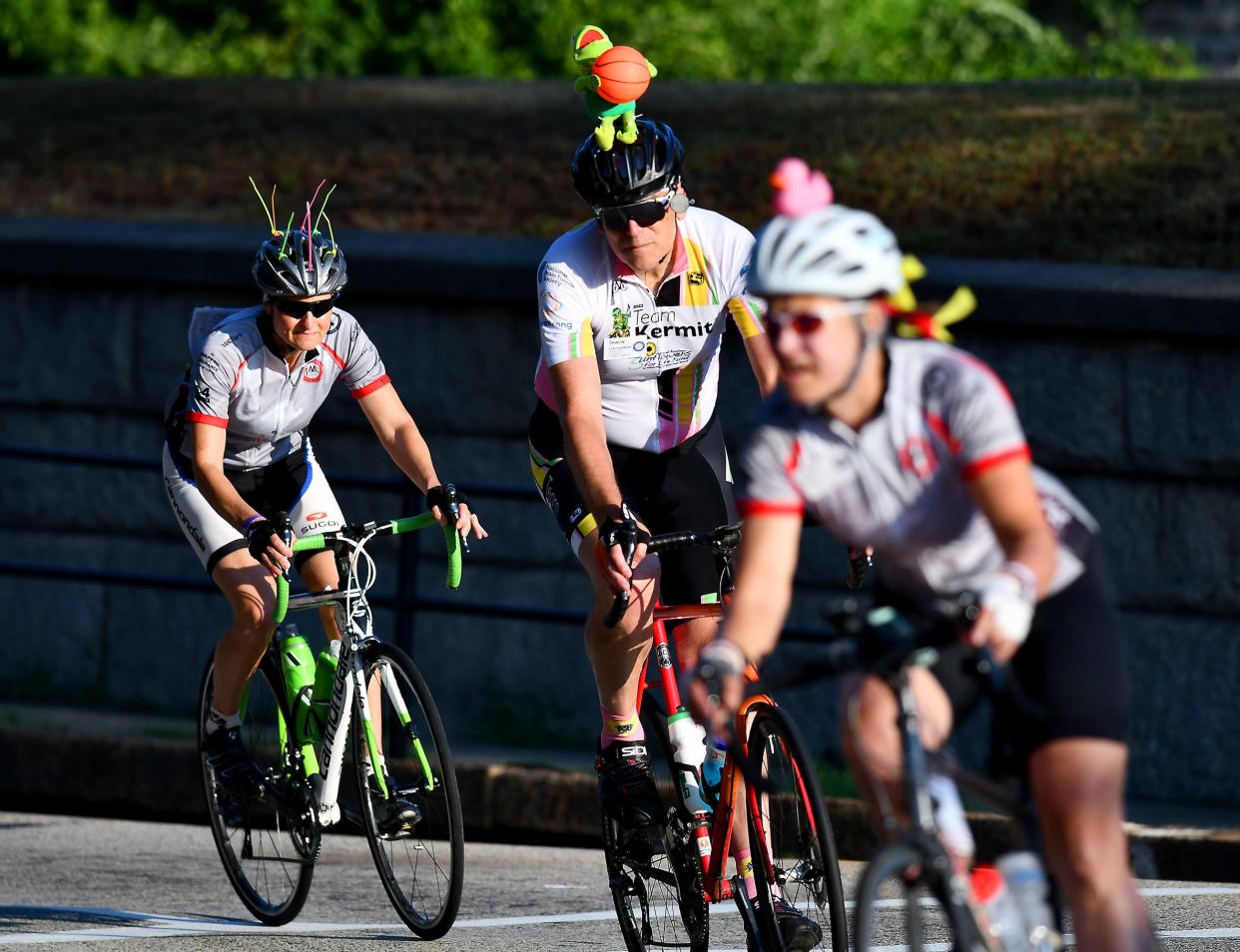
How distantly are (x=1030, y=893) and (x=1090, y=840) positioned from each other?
160 millimetres

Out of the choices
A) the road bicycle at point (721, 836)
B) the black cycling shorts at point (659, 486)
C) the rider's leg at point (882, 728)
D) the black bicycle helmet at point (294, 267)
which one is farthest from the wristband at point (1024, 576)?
the black bicycle helmet at point (294, 267)

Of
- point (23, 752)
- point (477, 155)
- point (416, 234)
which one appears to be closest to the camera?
point (23, 752)

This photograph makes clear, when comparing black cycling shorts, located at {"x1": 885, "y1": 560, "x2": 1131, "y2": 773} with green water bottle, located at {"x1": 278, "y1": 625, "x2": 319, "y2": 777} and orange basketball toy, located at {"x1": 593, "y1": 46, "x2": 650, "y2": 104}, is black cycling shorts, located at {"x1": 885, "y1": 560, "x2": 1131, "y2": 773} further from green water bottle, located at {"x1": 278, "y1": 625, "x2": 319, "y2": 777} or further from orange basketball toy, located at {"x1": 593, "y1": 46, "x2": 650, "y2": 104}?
green water bottle, located at {"x1": 278, "y1": 625, "x2": 319, "y2": 777}

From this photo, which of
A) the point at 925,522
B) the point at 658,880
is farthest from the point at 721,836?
the point at 925,522

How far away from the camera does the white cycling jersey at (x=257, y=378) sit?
722cm

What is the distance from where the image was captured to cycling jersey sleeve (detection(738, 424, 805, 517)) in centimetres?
435

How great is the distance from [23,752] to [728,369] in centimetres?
395

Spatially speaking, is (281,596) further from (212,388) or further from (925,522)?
Result: (925,522)

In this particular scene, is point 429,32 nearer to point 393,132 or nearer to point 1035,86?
point 393,132

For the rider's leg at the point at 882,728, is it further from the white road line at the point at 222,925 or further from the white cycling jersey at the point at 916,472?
the white road line at the point at 222,925

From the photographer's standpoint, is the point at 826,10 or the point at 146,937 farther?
the point at 826,10

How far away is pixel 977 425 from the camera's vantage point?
4.18 m

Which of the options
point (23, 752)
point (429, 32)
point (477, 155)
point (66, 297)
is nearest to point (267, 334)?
point (23, 752)

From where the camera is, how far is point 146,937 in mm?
7035
